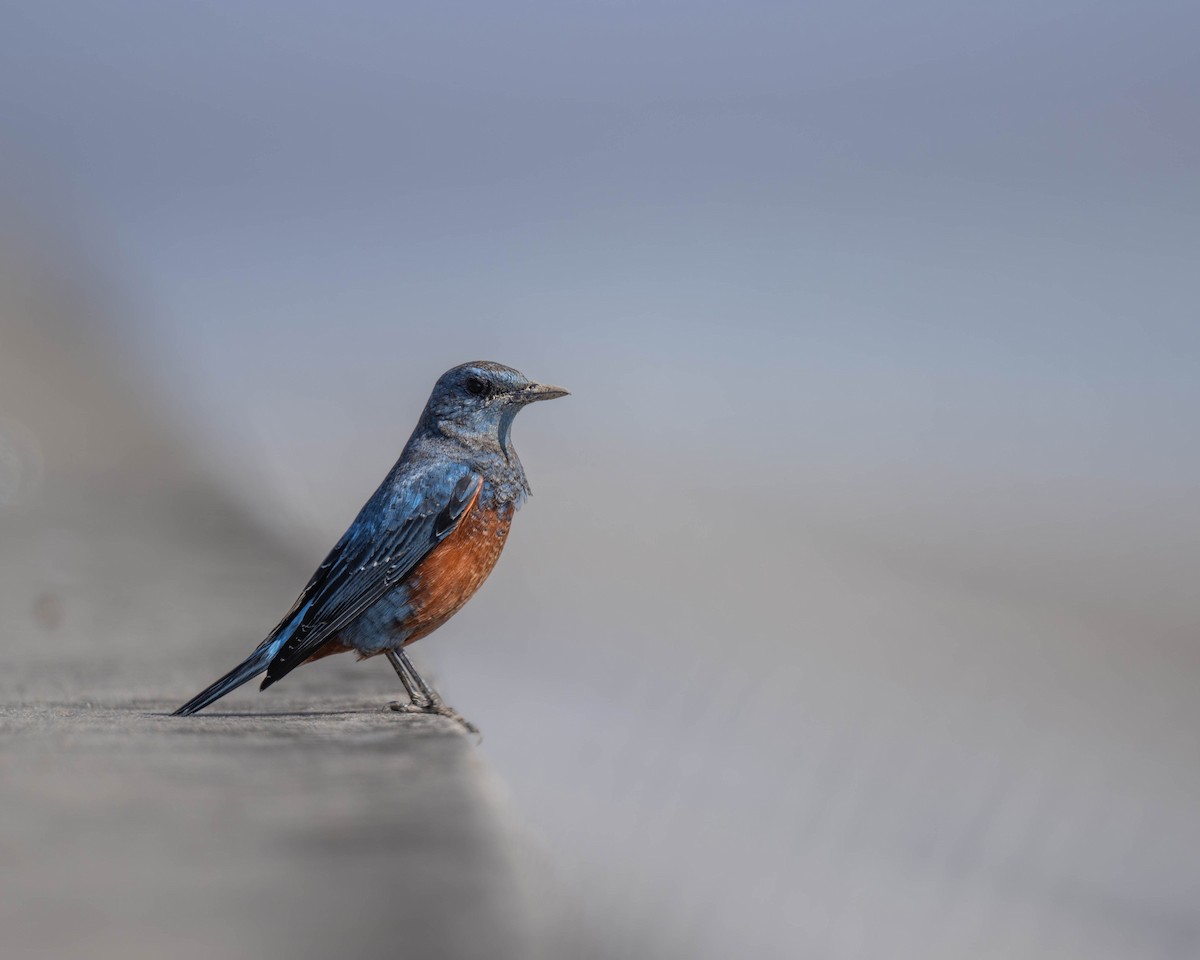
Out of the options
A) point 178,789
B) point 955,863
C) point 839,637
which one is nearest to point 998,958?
point 955,863

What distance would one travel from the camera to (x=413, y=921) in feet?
6.55

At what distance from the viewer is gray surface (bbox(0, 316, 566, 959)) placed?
74.9 inches

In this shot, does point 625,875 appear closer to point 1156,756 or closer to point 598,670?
point 598,670

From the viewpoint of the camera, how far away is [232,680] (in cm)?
441

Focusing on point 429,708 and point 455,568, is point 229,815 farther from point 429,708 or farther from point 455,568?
point 455,568

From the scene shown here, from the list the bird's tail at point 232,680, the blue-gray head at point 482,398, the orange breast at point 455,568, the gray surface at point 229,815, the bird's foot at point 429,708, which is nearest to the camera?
the gray surface at point 229,815

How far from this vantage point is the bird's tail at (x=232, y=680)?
422 cm

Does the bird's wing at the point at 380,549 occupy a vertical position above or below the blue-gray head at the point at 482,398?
below

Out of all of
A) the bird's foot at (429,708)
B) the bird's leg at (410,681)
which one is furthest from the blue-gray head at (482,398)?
the bird's foot at (429,708)

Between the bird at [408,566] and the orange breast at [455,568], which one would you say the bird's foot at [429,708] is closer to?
the bird at [408,566]

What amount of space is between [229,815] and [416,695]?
7.47 feet

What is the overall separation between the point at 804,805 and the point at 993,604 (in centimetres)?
1293

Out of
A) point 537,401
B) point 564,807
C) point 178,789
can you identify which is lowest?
point 564,807

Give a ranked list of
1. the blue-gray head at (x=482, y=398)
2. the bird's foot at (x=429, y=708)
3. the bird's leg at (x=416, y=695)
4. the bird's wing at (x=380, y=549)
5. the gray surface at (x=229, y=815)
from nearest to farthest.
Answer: the gray surface at (x=229, y=815), the bird's foot at (x=429, y=708), the bird's leg at (x=416, y=695), the bird's wing at (x=380, y=549), the blue-gray head at (x=482, y=398)
